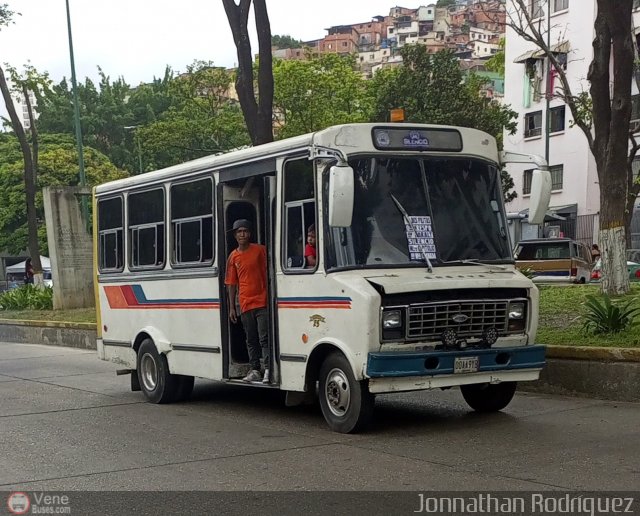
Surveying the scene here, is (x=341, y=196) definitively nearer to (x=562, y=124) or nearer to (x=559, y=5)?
(x=562, y=124)

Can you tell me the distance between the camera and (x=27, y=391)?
526 inches

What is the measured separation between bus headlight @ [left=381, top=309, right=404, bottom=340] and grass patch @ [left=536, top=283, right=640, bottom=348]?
3718 millimetres

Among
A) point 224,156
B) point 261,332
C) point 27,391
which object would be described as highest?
point 224,156

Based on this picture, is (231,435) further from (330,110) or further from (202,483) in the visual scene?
(330,110)

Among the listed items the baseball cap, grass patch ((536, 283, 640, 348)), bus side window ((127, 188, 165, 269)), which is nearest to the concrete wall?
grass patch ((536, 283, 640, 348))

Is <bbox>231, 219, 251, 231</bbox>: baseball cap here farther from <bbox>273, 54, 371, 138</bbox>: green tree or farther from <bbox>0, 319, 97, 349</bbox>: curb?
<bbox>273, 54, 371, 138</bbox>: green tree

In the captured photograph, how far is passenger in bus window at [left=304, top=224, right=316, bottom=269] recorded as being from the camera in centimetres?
921

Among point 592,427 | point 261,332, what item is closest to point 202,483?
point 261,332

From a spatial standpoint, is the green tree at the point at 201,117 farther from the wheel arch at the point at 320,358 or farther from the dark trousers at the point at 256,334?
the wheel arch at the point at 320,358

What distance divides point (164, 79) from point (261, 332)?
67.2 meters

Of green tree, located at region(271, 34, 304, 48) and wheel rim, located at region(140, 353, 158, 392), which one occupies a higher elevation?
green tree, located at region(271, 34, 304, 48)

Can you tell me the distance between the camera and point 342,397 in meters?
8.99

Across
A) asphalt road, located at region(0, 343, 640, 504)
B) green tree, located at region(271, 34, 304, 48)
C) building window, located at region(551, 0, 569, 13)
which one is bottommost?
asphalt road, located at region(0, 343, 640, 504)

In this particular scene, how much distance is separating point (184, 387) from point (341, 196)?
452 centimetres
